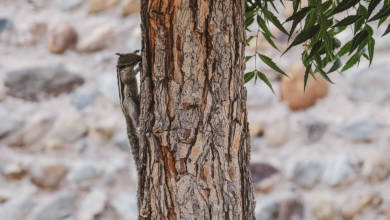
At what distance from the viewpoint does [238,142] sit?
54 cm

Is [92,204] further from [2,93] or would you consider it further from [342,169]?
[342,169]

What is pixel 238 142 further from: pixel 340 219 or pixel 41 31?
pixel 41 31

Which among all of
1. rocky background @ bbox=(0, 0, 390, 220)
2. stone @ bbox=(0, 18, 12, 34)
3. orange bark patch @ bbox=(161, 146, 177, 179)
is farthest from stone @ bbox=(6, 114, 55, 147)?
orange bark patch @ bbox=(161, 146, 177, 179)

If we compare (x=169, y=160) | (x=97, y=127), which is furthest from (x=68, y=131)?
(x=169, y=160)

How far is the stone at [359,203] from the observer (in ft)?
3.89

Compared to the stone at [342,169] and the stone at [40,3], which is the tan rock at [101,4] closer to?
the stone at [40,3]

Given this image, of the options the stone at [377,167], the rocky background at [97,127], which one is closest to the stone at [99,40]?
the rocky background at [97,127]

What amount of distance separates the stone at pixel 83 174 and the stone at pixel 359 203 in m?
0.58

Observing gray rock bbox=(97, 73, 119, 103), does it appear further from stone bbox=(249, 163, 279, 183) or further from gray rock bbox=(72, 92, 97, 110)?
stone bbox=(249, 163, 279, 183)

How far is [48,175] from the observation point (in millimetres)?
1308

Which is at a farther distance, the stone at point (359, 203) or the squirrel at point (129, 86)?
the stone at point (359, 203)

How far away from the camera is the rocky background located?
1.22 metres

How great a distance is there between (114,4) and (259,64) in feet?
1.29

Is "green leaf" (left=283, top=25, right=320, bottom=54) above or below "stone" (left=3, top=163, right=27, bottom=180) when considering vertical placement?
above
